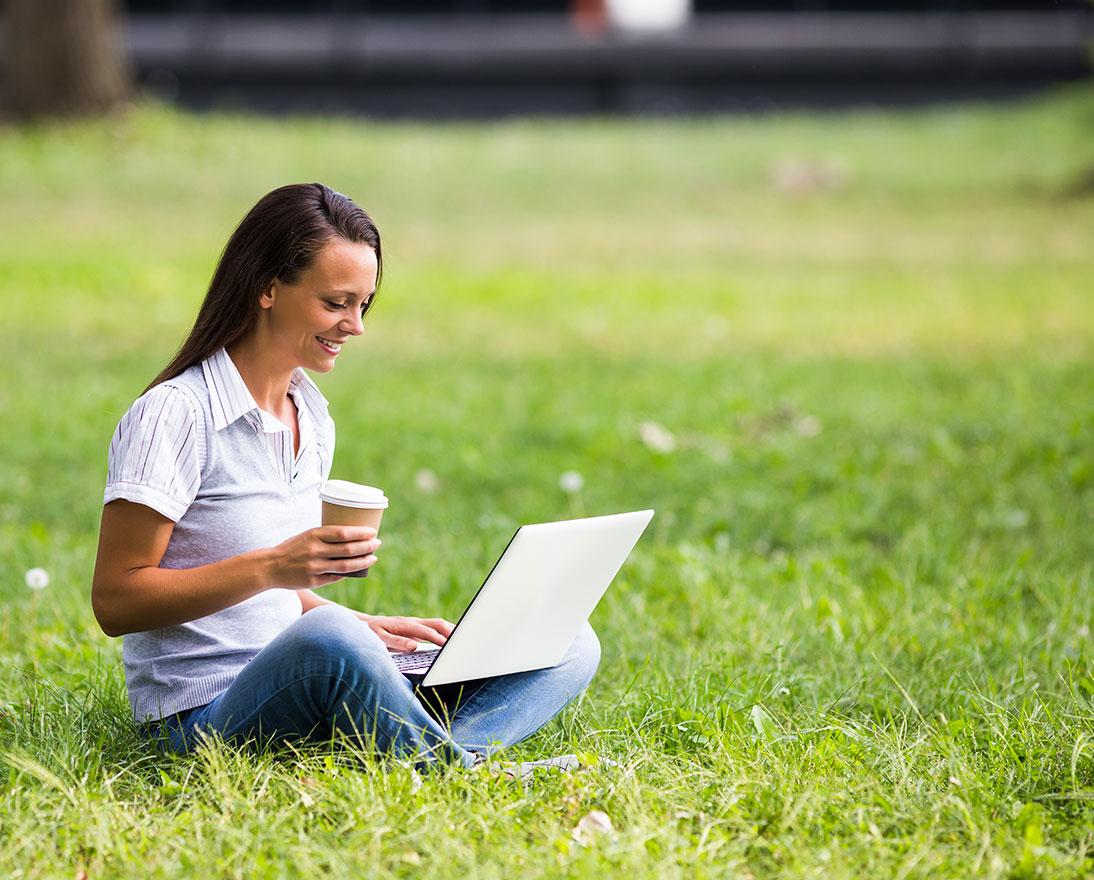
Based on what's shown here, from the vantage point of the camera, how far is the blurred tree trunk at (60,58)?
13.3 m

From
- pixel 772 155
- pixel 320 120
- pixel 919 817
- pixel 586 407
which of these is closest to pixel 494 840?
pixel 919 817

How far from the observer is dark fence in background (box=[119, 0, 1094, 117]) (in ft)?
64.4

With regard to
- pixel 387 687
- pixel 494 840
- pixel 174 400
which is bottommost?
pixel 494 840

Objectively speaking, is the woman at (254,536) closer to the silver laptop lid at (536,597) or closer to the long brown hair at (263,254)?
the long brown hair at (263,254)

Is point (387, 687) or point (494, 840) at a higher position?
point (387, 687)

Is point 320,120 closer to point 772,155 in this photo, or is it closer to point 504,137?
point 504,137

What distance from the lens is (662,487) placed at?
5.43 meters

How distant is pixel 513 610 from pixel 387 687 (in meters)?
0.28

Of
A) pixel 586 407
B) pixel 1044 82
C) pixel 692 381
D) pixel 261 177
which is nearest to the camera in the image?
pixel 586 407

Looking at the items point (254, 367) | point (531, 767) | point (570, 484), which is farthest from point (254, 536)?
point (570, 484)

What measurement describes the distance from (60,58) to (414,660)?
12.7 m

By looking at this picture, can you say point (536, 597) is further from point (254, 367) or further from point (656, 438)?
point (656, 438)

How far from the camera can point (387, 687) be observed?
252 cm

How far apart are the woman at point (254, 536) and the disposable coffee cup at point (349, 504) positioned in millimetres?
70
